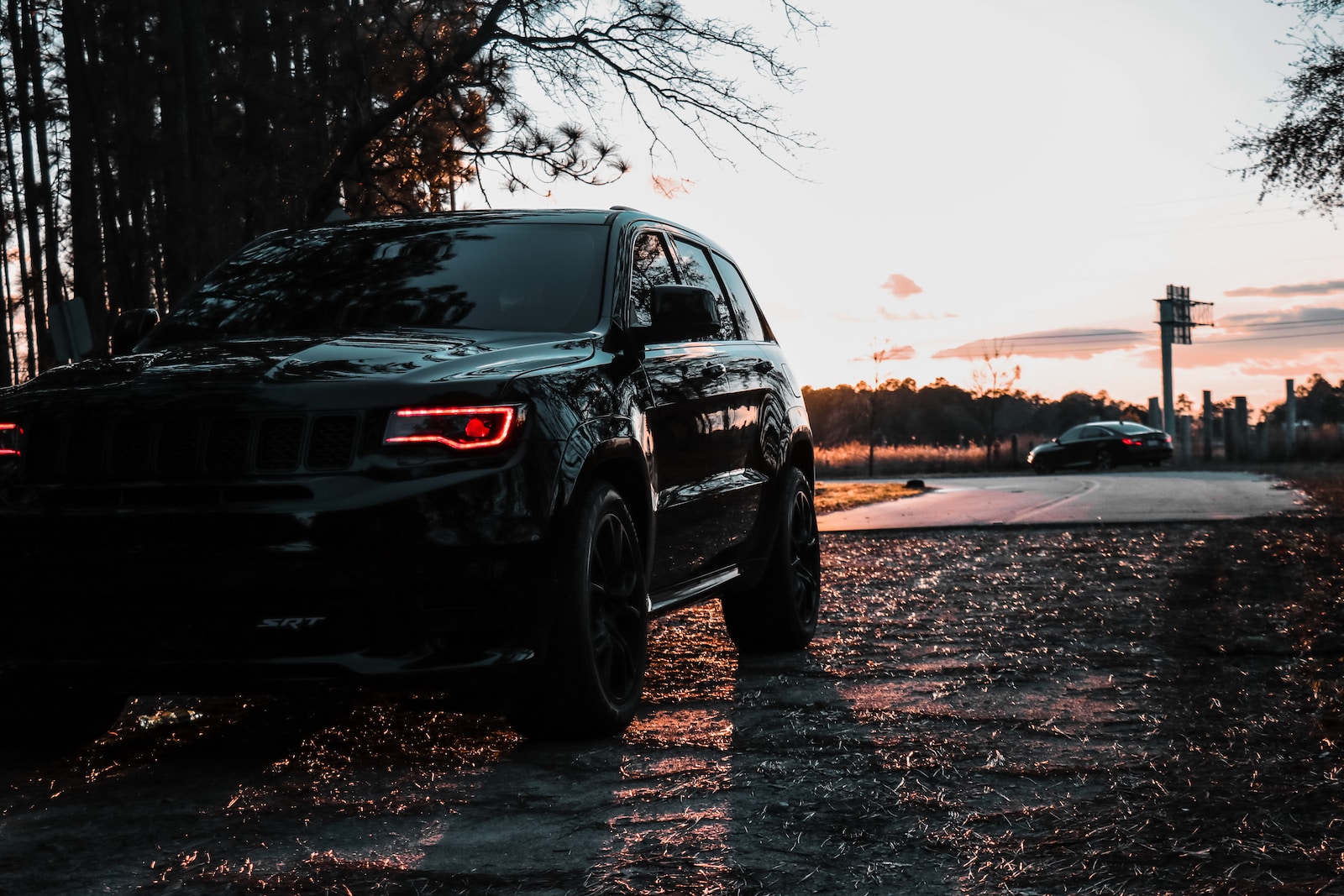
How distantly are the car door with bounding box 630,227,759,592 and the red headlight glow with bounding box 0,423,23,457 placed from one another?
203 cm

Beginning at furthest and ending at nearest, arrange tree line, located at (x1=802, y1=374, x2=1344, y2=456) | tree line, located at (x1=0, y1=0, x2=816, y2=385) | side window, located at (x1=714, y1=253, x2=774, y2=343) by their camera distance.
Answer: tree line, located at (x1=802, y1=374, x2=1344, y2=456), tree line, located at (x1=0, y1=0, x2=816, y2=385), side window, located at (x1=714, y1=253, x2=774, y2=343)

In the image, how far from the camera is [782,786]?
4.03 meters

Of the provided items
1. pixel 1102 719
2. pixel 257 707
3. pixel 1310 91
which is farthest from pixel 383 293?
pixel 1310 91

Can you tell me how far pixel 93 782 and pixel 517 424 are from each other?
1604 mm

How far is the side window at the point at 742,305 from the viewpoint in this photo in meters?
7.07

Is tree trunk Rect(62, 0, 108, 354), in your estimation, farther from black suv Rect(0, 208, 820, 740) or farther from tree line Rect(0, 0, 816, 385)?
black suv Rect(0, 208, 820, 740)

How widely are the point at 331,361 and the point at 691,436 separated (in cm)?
171

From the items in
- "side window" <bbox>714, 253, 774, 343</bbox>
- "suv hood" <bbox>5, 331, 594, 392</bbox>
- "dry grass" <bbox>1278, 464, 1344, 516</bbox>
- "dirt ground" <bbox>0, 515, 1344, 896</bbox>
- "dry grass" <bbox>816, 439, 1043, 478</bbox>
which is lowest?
"dry grass" <bbox>816, 439, 1043, 478</bbox>

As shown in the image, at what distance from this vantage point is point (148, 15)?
18.9 metres

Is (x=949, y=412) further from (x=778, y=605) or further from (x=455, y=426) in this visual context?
(x=455, y=426)

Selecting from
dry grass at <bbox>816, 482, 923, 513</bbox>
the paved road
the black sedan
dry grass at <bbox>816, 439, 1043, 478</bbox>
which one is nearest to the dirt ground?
the paved road

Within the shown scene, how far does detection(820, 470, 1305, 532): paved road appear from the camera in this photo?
1539 cm

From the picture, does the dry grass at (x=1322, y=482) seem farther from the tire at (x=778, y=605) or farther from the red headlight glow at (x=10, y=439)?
the red headlight glow at (x=10, y=439)

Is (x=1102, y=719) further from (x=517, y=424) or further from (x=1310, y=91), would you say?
(x=1310, y=91)
